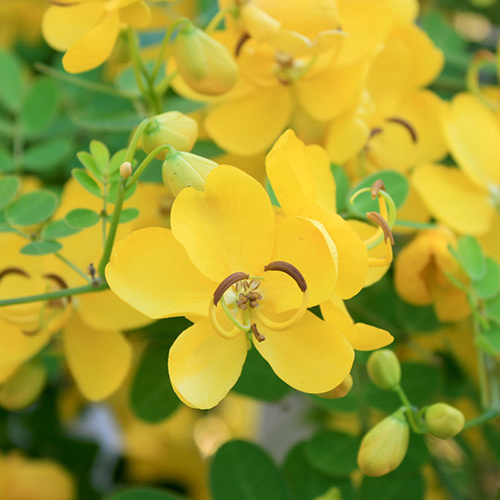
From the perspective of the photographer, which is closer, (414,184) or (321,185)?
(321,185)

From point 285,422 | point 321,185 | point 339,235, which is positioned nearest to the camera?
point 339,235

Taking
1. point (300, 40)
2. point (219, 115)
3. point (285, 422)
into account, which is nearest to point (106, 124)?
point (219, 115)

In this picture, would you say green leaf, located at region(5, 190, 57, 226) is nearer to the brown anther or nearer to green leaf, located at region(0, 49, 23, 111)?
the brown anther

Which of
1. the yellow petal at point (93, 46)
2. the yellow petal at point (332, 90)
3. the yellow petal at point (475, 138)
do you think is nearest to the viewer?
the yellow petal at point (93, 46)

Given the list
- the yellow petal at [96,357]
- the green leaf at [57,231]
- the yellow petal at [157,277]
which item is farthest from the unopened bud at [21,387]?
the yellow petal at [157,277]

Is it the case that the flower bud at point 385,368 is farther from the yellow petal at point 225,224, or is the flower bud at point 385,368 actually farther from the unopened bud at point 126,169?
the unopened bud at point 126,169

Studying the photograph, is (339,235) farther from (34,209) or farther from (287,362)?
(34,209)

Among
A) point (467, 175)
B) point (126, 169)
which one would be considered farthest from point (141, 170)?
point (467, 175)
